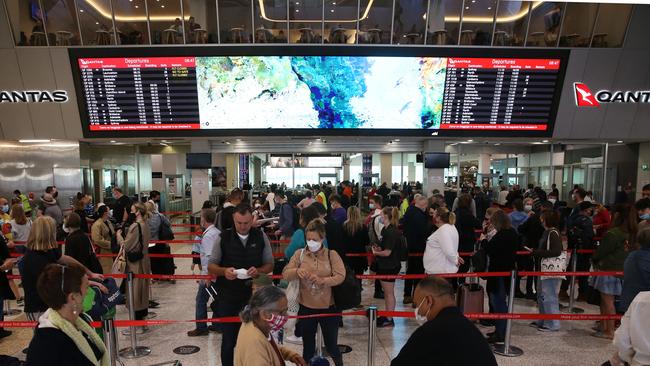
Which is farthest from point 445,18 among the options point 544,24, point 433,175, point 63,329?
point 63,329

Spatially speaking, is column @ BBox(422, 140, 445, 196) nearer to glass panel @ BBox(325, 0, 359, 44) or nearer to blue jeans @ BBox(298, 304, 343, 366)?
glass panel @ BBox(325, 0, 359, 44)

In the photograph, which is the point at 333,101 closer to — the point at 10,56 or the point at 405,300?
the point at 405,300

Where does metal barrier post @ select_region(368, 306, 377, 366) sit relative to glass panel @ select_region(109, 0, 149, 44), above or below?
below

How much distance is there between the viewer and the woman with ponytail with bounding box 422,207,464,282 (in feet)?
17.3

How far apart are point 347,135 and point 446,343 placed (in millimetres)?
8609

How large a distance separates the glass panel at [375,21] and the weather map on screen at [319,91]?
0.82 meters

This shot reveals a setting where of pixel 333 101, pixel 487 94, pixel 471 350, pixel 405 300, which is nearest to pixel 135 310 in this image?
pixel 405 300

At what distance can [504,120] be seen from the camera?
416 inches

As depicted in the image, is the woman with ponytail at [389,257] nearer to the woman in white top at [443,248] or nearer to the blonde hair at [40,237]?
the woman in white top at [443,248]

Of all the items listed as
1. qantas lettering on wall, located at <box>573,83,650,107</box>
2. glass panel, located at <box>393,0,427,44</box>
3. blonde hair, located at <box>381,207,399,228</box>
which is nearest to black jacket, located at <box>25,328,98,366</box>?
blonde hair, located at <box>381,207,399,228</box>

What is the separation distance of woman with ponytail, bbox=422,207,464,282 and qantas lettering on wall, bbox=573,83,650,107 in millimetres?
7547

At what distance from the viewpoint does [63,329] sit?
87.1 inches

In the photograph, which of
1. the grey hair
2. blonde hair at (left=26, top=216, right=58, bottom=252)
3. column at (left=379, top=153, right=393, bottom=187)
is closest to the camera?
the grey hair

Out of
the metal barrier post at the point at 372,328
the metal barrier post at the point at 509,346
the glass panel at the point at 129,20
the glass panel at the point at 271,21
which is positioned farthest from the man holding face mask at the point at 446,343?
the glass panel at the point at 129,20
